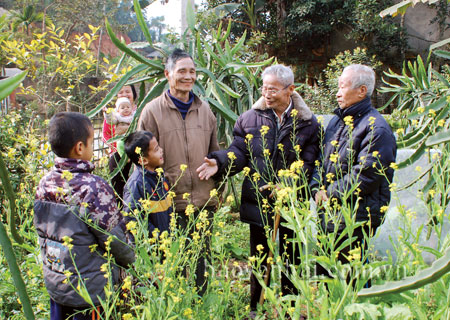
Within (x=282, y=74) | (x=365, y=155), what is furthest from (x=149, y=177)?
(x=365, y=155)

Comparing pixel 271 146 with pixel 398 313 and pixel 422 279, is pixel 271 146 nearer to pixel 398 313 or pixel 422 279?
pixel 398 313

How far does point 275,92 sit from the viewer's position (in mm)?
2629

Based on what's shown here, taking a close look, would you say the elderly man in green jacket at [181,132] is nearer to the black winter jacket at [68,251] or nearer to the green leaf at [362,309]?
the black winter jacket at [68,251]

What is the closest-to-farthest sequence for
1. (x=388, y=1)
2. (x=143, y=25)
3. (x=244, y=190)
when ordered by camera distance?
1. (x=244, y=190)
2. (x=143, y=25)
3. (x=388, y=1)

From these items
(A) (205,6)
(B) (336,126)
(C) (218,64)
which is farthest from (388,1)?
(B) (336,126)

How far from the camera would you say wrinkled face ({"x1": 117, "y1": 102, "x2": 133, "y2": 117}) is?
3828 millimetres

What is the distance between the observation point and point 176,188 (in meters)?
2.61

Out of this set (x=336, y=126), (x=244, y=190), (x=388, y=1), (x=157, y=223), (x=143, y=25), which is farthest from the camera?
(x=388, y=1)

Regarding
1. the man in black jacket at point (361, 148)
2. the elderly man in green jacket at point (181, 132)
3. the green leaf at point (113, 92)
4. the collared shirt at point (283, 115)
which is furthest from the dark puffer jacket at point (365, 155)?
the green leaf at point (113, 92)

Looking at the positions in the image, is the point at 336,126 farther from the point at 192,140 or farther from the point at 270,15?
the point at 270,15

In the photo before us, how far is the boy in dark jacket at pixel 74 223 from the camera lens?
1753 millimetres

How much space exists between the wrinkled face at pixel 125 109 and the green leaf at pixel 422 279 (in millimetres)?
3362

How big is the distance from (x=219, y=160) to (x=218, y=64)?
55.7 inches

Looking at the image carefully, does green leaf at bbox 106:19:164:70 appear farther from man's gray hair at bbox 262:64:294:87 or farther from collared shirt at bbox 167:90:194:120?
man's gray hair at bbox 262:64:294:87
